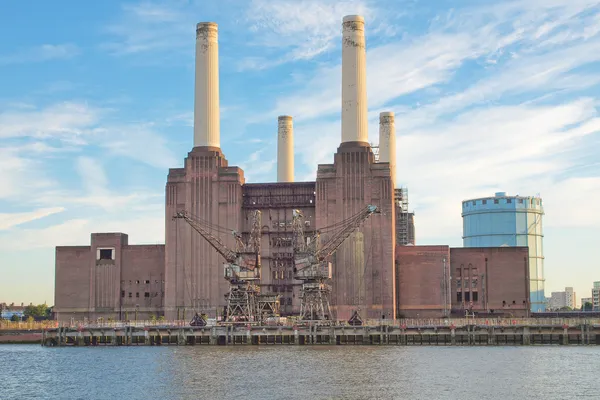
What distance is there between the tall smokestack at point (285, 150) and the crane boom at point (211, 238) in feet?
107

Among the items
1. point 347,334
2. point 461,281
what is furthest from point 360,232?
point 347,334

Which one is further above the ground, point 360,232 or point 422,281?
point 360,232

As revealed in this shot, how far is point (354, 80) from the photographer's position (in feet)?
486

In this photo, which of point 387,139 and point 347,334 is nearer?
point 347,334

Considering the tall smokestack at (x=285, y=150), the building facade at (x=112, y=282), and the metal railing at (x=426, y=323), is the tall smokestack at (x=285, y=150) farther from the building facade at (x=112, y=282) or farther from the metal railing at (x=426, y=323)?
the metal railing at (x=426, y=323)

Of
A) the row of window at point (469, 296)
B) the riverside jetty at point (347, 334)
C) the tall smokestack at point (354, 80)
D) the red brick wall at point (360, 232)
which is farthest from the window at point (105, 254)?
the row of window at point (469, 296)

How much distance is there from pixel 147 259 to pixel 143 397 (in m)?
86.5

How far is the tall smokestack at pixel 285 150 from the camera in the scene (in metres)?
180

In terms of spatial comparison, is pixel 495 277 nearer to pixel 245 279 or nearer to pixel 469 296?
pixel 469 296

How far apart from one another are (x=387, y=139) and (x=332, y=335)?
7041 cm

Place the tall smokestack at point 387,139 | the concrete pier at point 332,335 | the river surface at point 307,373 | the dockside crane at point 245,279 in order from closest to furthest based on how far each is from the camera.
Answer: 1. the river surface at point 307,373
2. the concrete pier at point 332,335
3. the dockside crane at point 245,279
4. the tall smokestack at point 387,139

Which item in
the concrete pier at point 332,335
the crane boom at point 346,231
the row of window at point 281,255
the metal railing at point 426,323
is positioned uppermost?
the crane boom at point 346,231

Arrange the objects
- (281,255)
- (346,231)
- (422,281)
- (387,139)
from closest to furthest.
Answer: (346,231) → (422,281) → (281,255) → (387,139)

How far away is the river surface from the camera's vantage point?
74.4m
